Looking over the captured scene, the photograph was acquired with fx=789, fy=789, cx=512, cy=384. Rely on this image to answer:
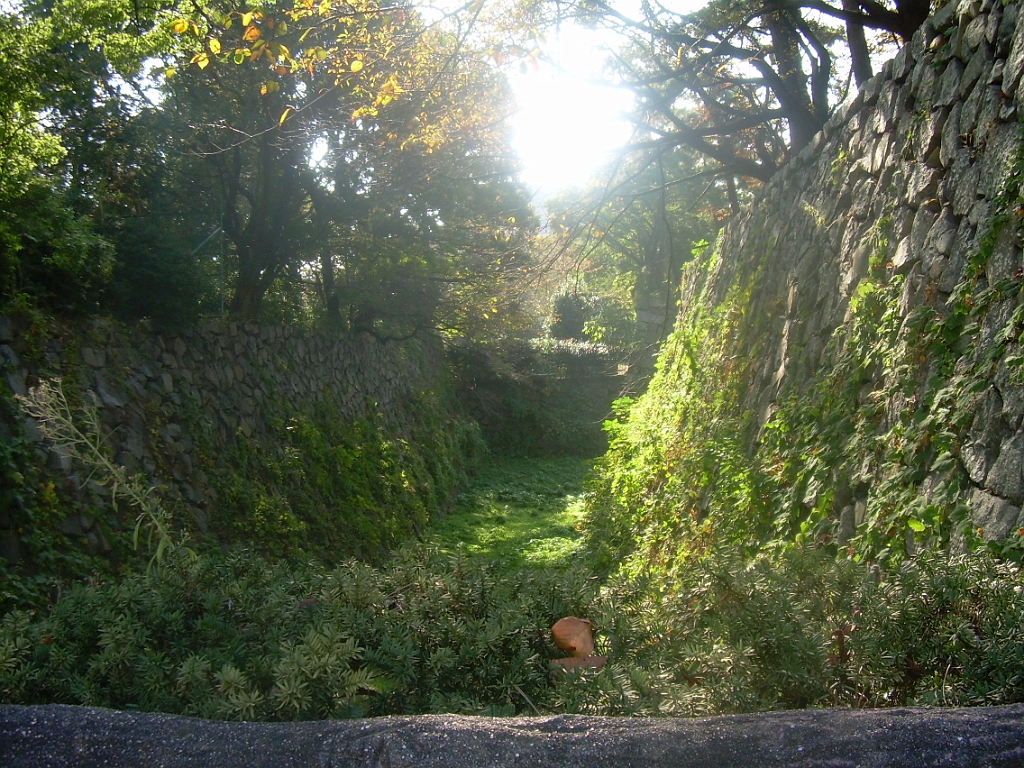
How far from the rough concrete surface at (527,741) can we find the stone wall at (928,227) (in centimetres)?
153

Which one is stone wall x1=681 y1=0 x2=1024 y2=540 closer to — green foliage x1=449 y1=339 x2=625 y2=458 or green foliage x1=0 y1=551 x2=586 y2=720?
green foliage x1=0 y1=551 x2=586 y2=720

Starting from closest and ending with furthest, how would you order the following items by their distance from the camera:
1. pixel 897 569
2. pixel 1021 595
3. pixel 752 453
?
pixel 1021 595 → pixel 897 569 → pixel 752 453

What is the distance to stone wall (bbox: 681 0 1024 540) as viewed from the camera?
11.0 ft

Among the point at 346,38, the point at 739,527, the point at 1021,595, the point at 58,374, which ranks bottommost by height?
the point at 739,527

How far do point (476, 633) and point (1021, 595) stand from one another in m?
1.70

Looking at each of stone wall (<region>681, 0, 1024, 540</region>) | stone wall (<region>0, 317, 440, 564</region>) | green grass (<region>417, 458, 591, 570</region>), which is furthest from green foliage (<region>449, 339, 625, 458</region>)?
stone wall (<region>681, 0, 1024, 540</region>)

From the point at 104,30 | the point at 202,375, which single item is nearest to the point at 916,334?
the point at 202,375

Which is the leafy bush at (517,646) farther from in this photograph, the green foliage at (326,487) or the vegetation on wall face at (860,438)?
the green foliage at (326,487)

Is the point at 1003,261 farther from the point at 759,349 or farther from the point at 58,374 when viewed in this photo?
→ the point at 58,374

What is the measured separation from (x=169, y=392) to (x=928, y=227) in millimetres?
6758

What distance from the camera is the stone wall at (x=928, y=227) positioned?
334 cm

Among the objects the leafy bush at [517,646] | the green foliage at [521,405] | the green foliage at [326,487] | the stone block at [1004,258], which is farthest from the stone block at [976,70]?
the green foliage at [521,405]

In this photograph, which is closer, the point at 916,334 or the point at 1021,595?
the point at 1021,595

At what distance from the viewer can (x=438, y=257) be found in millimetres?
13672
